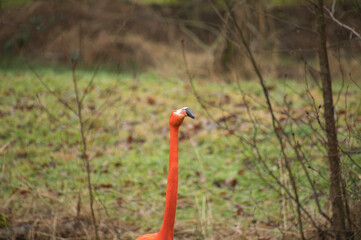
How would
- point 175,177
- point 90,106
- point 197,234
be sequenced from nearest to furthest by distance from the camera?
point 175,177, point 197,234, point 90,106

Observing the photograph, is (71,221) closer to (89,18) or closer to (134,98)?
(134,98)

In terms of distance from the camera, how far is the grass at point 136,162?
4102mm

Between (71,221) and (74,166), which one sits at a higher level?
(74,166)

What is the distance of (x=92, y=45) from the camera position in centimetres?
1060

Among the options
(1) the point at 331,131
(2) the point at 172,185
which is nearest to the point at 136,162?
(1) the point at 331,131

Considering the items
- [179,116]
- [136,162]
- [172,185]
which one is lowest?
[172,185]

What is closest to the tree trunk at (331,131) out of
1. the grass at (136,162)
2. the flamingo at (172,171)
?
the grass at (136,162)

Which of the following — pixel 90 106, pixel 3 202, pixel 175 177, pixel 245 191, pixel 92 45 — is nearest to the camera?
pixel 175 177

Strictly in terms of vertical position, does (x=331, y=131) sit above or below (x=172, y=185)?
above

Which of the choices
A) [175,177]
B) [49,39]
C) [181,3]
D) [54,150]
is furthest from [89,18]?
[175,177]

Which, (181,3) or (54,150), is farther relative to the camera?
(181,3)

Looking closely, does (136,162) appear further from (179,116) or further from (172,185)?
(179,116)

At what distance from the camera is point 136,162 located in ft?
19.4

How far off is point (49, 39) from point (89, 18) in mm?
1284
